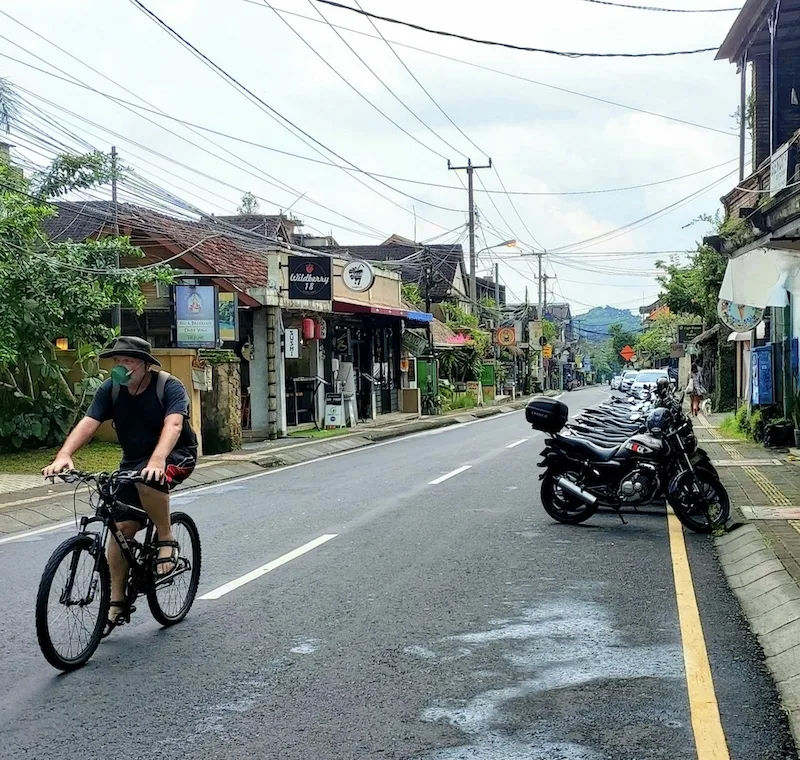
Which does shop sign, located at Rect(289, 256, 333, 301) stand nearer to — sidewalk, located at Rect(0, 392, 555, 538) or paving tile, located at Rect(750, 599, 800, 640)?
sidewalk, located at Rect(0, 392, 555, 538)

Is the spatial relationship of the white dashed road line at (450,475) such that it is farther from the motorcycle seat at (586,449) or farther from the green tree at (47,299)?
the green tree at (47,299)

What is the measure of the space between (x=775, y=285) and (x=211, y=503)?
869cm

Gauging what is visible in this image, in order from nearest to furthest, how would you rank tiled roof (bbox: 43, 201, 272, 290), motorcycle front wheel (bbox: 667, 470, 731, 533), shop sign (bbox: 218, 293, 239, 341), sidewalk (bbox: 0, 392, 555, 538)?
motorcycle front wheel (bbox: 667, 470, 731, 533) → sidewalk (bbox: 0, 392, 555, 538) → shop sign (bbox: 218, 293, 239, 341) → tiled roof (bbox: 43, 201, 272, 290)

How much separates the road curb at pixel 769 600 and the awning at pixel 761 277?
5.46 m

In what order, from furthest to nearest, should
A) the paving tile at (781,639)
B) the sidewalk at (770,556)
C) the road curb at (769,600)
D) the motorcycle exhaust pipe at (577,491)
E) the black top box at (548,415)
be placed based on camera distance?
the black top box at (548,415) → the motorcycle exhaust pipe at (577,491) → the paving tile at (781,639) → the sidewalk at (770,556) → the road curb at (769,600)

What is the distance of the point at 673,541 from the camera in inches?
364

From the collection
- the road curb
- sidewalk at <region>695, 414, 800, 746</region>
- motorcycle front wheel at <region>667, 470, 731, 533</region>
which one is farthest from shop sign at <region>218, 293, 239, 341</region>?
the road curb

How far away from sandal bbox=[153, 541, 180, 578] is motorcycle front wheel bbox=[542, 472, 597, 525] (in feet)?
16.4

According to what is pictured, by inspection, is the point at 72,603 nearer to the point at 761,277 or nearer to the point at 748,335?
the point at 761,277

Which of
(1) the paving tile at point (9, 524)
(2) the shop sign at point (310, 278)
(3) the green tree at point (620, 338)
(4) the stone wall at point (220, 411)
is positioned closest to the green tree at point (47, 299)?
(4) the stone wall at point (220, 411)

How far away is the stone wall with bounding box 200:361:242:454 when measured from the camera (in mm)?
20203

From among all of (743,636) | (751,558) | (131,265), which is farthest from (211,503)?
(131,265)

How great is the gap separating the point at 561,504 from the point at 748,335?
18.1 meters

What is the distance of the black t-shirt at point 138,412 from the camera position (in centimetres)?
613
